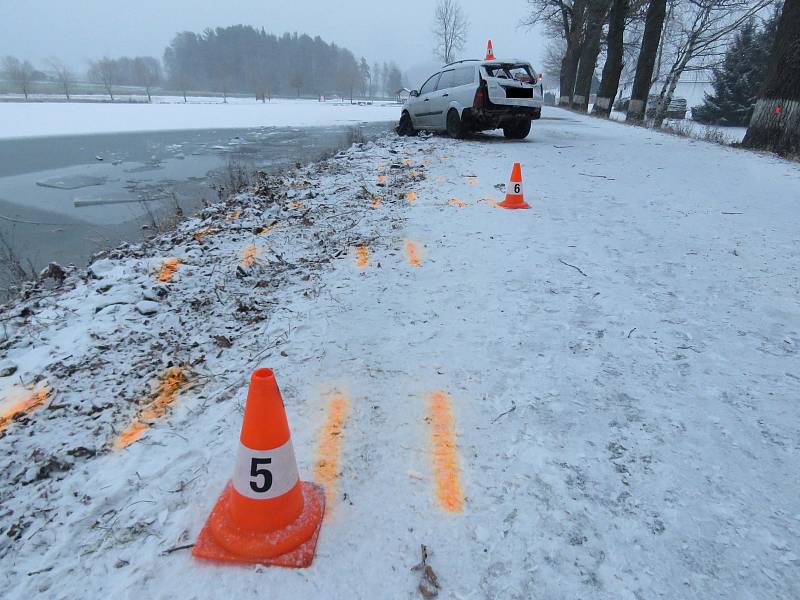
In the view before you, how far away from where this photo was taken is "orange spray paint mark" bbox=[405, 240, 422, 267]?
4.30 metres

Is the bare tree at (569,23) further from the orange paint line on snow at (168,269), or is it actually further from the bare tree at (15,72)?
the bare tree at (15,72)

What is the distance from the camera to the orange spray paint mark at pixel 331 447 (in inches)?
80.0

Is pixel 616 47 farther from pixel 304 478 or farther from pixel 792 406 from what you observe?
pixel 304 478

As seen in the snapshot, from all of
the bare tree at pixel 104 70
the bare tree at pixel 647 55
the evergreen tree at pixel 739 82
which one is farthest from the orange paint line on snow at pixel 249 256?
the bare tree at pixel 104 70

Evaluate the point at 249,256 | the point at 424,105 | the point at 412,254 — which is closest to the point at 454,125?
the point at 424,105

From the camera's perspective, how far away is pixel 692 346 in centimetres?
295

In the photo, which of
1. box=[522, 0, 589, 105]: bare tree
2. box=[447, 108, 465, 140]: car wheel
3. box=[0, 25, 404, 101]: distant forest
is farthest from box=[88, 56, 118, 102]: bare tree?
box=[447, 108, 465, 140]: car wheel

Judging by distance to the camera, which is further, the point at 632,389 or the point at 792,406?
the point at 632,389

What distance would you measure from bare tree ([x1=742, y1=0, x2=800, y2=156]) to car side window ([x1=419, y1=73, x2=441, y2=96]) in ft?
24.2

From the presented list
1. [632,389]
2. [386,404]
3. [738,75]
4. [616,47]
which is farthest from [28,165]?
[738,75]

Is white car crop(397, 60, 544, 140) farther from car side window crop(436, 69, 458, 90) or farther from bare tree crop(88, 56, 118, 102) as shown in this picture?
bare tree crop(88, 56, 118, 102)

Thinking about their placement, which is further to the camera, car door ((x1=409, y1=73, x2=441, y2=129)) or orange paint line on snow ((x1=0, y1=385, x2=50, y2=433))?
car door ((x1=409, y1=73, x2=441, y2=129))

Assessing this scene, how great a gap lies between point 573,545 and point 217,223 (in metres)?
5.45

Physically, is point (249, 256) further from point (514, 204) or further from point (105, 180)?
point (105, 180)
